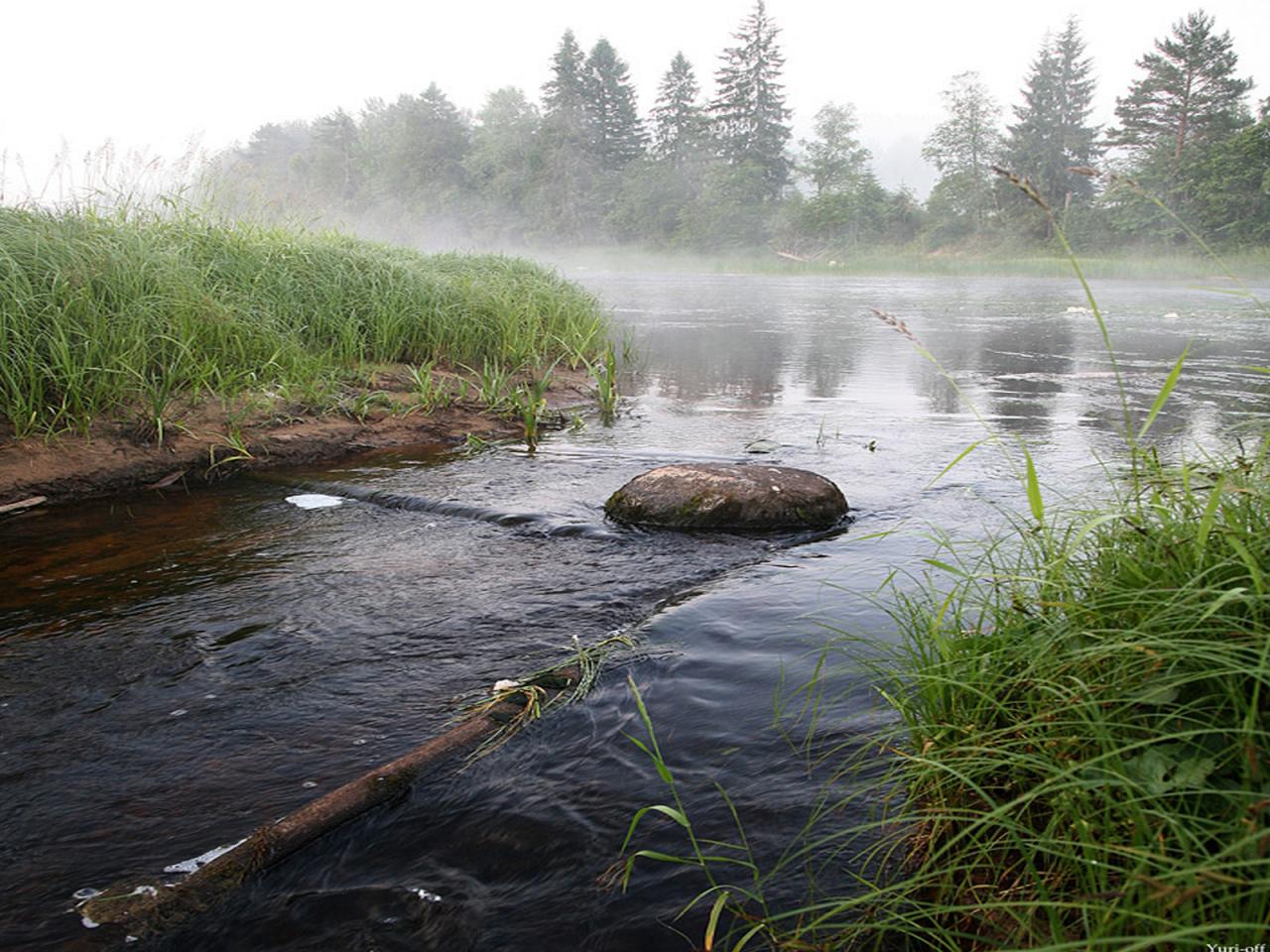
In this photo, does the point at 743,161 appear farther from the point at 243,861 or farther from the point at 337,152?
the point at 243,861

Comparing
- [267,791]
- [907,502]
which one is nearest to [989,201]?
[907,502]

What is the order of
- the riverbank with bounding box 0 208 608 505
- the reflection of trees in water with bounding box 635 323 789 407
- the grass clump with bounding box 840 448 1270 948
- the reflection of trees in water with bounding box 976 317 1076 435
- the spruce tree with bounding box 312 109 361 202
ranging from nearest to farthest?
the grass clump with bounding box 840 448 1270 948, the riverbank with bounding box 0 208 608 505, the reflection of trees in water with bounding box 976 317 1076 435, the reflection of trees in water with bounding box 635 323 789 407, the spruce tree with bounding box 312 109 361 202

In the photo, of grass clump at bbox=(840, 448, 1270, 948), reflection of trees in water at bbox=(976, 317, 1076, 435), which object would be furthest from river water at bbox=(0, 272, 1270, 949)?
reflection of trees in water at bbox=(976, 317, 1076, 435)

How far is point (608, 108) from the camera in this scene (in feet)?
242

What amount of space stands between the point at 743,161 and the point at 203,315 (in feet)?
224

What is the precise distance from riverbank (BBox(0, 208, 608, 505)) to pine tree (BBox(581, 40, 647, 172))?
69.2 metres

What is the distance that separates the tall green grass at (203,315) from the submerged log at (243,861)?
13.8 ft

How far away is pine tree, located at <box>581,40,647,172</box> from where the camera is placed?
2876 inches

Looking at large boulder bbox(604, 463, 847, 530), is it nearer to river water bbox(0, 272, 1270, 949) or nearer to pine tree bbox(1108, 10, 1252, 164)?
river water bbox(0, 272, 1270, 949)

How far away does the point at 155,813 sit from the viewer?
223cm

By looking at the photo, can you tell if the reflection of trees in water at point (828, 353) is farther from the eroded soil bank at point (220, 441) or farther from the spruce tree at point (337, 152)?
the spruce tree at point (337, 152)

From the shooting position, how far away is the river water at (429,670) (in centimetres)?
198

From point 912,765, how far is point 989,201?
6383cm

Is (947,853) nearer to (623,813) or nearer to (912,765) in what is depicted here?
(912,765)
